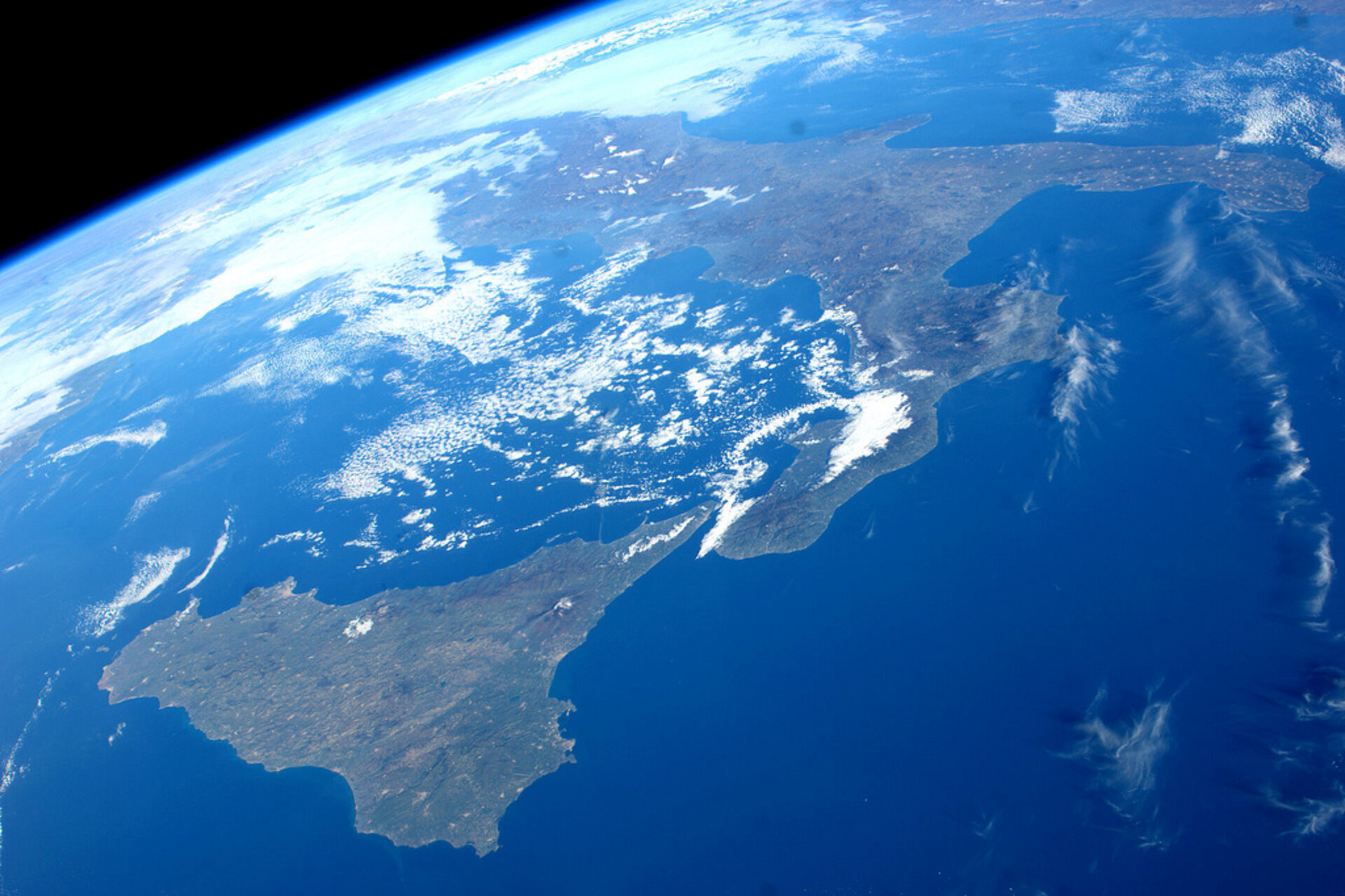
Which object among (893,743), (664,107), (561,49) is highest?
(561,49)

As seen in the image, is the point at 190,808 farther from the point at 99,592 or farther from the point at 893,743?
the point at 893,743

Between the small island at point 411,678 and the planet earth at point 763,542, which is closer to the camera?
the planet earth at point 763,542

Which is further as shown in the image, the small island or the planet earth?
the small island

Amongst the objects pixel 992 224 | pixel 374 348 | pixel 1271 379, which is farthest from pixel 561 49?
pixel 1271 379

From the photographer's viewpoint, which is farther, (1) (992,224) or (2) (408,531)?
(1) (992,224)
